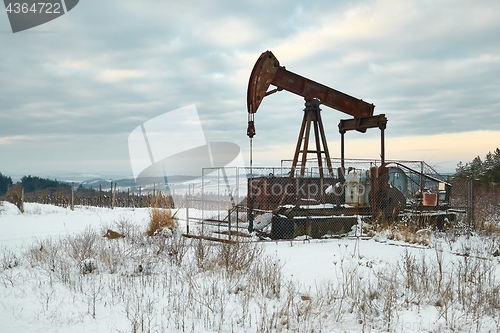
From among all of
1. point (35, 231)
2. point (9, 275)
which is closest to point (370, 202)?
point (9, 275)

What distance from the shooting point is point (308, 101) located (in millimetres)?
12305

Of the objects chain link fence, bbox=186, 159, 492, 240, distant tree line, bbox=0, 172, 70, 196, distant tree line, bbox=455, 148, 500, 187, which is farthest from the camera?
distant tree line, bbox=0, 172, 70, 196

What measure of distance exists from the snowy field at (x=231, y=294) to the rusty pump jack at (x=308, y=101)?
4461 mm

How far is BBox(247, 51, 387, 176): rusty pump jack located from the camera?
1098cm

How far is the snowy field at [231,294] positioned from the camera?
4613mm

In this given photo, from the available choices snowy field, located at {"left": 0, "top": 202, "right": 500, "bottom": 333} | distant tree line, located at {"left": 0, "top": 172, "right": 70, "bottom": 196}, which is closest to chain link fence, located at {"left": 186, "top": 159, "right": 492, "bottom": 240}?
snowy field, located at {"left": 0, "top": 202, "right": 500, "bottom": 333}

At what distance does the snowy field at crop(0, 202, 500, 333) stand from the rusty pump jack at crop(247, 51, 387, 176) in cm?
446

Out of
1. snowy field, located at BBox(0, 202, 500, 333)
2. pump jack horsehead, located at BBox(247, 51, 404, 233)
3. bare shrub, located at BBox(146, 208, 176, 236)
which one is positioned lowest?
snowy field, located at BBox(0, 202, 500, 333)

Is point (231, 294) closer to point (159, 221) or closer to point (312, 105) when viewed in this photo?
point (159, 221)

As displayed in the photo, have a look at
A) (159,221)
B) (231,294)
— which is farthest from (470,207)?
(231,294)

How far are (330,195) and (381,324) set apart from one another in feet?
26.3

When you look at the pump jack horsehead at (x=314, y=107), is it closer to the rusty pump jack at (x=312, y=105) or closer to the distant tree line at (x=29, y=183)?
the rusty pump jack at (x=312, y=105)

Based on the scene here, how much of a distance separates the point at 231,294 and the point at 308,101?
7.97 metres

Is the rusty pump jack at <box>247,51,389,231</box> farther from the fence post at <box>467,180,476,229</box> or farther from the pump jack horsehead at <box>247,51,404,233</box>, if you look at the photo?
the fence post at <box>467,180,476,229</box>
